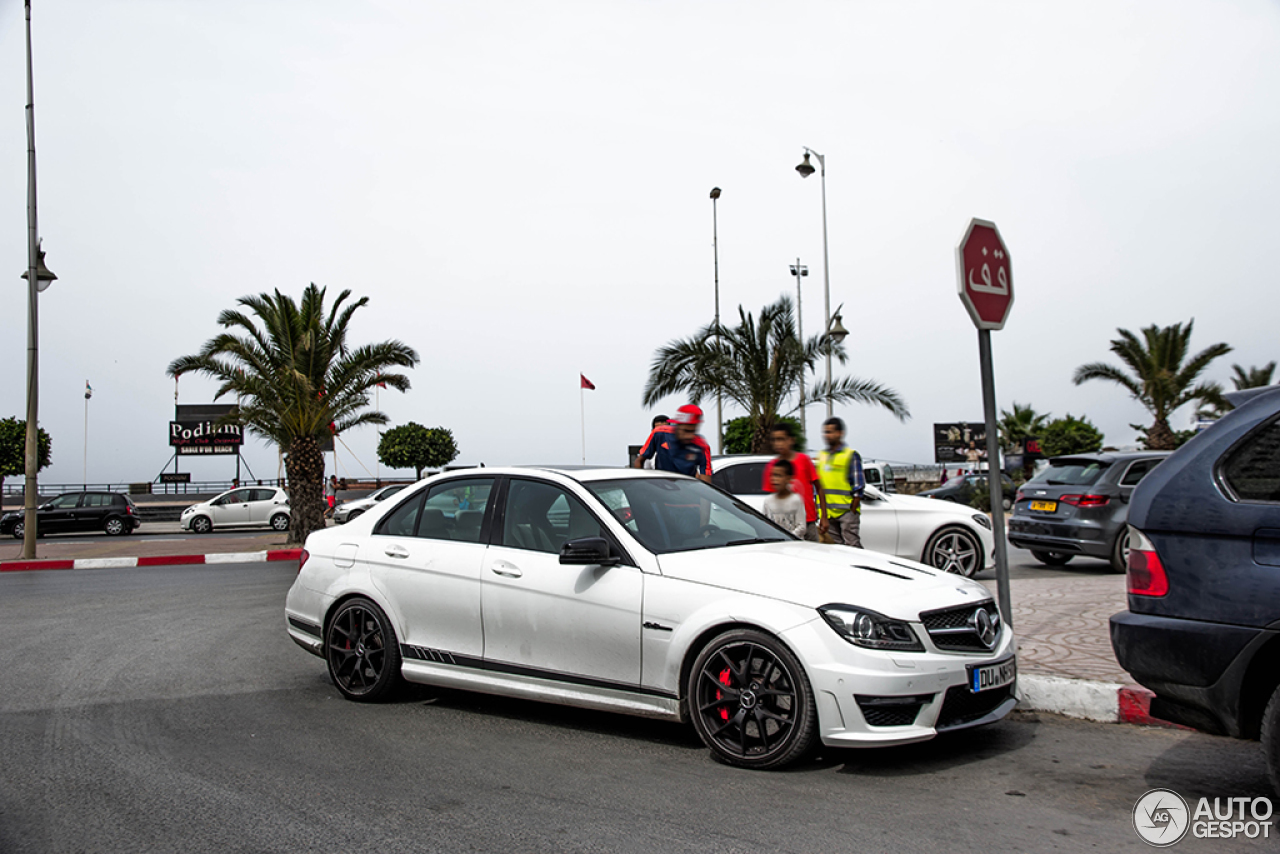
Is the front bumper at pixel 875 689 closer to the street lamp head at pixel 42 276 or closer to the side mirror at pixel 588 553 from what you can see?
the side mirror at pixel 588 553

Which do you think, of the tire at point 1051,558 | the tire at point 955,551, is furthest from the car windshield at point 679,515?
the tire at point 1051,558

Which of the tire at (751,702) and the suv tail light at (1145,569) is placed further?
the tire at (751,702)

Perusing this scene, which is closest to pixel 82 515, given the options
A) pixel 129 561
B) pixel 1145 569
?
pixel 129 561

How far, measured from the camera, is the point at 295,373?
21.1 meters

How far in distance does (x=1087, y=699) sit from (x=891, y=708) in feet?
6.06

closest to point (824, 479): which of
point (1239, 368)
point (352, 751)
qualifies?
point (352, 751)

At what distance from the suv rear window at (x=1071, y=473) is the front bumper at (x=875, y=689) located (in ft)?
28.1

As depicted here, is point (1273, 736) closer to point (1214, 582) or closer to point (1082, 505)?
point (1214, 582)

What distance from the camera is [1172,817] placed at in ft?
12.6

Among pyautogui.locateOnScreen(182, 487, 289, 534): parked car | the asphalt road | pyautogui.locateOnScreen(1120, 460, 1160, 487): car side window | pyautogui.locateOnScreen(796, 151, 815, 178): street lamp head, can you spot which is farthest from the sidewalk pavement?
pyautogui.locateOnScreen(182, 487, 289, 534): parked car

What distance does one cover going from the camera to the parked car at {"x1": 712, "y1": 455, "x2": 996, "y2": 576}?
37.2ft

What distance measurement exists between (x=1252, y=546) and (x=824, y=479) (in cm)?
565

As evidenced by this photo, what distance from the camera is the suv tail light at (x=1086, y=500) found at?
462 inches

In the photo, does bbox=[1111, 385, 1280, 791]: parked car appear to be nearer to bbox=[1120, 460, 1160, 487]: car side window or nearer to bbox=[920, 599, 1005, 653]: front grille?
bbox=[920, 599, 1005, 653]: front grille
